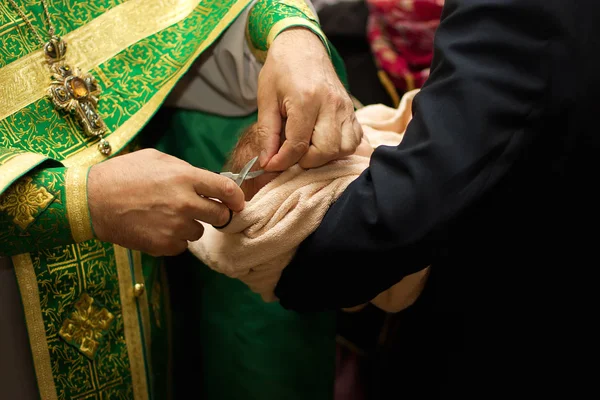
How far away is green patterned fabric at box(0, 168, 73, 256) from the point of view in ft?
2.84

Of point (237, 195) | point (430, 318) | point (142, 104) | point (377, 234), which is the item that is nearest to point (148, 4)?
point (142, 104)

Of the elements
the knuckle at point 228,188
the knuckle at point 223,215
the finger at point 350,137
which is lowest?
the knuckle at point 223,215

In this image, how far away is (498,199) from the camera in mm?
794

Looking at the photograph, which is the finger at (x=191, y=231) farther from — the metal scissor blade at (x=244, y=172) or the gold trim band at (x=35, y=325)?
the gold trim band at (x=35, y=325)

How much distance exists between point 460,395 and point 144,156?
73 centimetres

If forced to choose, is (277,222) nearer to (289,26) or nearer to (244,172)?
(244,172)

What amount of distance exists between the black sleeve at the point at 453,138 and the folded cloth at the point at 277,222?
1.8 inches

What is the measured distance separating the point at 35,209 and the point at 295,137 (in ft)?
1.29

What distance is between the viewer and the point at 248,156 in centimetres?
95

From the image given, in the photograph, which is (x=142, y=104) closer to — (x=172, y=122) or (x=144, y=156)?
(x=172, y=122)

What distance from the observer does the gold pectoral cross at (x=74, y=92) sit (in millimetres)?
1052

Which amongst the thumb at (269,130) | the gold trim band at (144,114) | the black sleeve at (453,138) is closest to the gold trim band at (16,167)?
the gold trim band at (144,114)

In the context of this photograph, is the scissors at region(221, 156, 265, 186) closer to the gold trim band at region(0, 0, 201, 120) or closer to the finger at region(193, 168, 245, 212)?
the finger at region(193, 168, 245, 212)

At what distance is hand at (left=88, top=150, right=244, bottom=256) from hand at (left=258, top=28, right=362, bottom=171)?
9 centimetres
